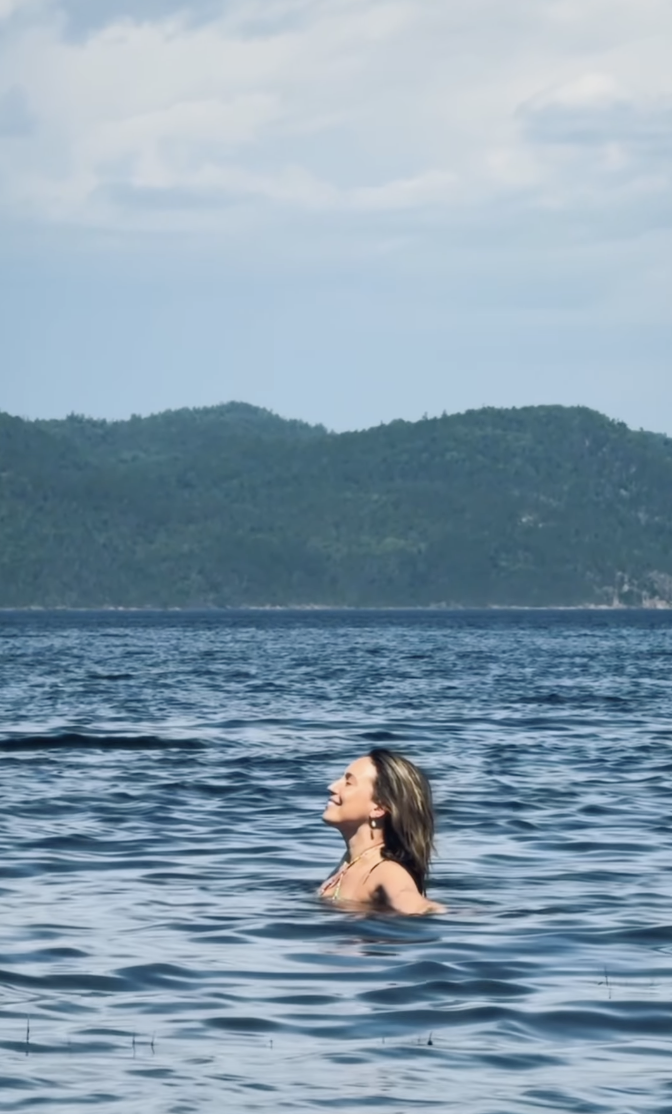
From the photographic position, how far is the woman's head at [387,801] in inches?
511

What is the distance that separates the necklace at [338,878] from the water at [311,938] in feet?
0.81

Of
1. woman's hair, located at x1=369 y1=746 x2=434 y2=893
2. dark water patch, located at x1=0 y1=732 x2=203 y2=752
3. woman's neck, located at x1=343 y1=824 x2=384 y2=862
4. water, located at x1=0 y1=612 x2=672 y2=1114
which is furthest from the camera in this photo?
dark water patch, located at x1=0 y1=732 x2=203 y2=752

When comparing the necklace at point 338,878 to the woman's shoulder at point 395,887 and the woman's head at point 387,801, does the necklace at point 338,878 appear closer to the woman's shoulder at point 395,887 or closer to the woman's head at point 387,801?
the woman's shoulder at point 395,887

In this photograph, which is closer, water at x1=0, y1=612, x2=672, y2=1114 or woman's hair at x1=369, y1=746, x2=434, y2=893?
water at x1=0, y1=612, x2=672, y2=1114

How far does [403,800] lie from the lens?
1299 cm

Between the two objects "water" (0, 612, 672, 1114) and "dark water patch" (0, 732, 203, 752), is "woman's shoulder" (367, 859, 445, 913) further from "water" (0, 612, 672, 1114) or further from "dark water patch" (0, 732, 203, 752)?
"dark water patch" (0, 732, 203, 752)

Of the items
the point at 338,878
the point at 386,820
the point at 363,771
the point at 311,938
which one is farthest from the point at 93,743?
the point at 363,771

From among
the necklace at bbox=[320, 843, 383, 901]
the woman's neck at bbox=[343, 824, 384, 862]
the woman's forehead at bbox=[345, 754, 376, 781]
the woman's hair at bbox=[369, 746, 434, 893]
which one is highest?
the woman's forehead at bbox=[345, 754, 376, 781]

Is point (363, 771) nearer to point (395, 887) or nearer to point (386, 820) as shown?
point (386, 820)

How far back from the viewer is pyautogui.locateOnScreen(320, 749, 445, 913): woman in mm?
12992

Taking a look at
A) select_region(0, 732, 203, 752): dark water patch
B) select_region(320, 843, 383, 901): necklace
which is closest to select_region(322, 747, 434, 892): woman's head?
select_region(320, 843, 383, 901): necklace

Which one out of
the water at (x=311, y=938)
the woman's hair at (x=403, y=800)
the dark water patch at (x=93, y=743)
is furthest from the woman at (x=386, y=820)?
the dark water patch at (x=93, y=743)

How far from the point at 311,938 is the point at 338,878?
1.03 meters

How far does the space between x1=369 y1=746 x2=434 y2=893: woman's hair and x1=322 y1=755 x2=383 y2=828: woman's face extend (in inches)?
1.9
